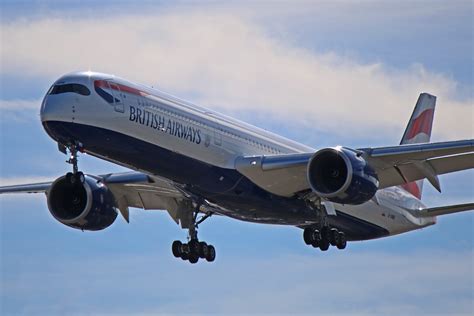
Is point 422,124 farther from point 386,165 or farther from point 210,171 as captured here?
point 210,171

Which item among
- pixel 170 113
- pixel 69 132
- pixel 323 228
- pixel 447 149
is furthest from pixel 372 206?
pixel 69 132

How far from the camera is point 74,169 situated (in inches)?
1815

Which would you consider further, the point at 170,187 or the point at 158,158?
the point at 170,187

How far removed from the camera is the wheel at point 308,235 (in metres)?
52.1

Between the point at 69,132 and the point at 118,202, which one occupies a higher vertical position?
the point at 118,202

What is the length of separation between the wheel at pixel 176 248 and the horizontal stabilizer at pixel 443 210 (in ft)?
34.1

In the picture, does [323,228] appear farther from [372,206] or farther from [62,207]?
[62,207]

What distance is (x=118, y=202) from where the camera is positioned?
181 ft

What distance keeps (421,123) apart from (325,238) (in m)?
13.1

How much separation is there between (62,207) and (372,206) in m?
12.4

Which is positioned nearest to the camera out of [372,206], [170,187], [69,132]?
[69,132]

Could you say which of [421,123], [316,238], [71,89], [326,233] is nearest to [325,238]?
[326,233]

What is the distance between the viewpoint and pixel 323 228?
5159 centimetres

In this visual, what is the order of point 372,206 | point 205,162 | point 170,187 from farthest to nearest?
point 372,206, point 170,187, point 205,162
